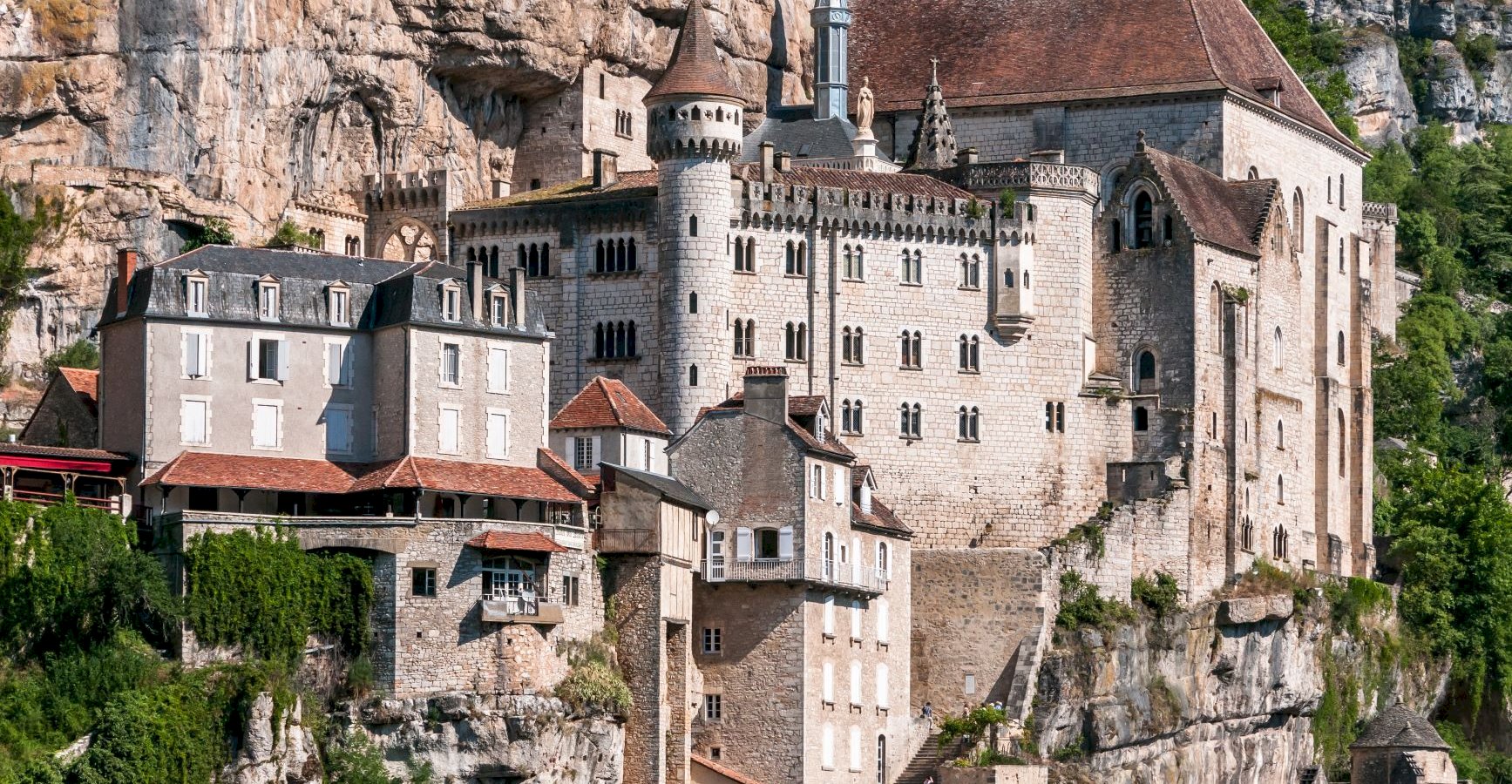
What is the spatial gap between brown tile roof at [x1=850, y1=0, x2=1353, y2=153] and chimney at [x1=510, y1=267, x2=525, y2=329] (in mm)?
31886

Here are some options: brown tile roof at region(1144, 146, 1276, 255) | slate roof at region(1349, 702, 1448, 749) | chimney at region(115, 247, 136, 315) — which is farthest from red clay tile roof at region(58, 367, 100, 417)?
slate roof at region(1349, 702, 1448, 749)

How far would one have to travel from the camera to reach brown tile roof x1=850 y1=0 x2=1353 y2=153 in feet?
401

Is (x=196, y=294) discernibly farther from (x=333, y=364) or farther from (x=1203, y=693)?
(x=1203, y=693)

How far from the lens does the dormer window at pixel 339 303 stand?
9312 centimetres

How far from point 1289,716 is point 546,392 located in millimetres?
33572

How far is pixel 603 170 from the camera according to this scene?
112 metres

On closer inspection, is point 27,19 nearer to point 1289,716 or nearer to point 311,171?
point 311,171

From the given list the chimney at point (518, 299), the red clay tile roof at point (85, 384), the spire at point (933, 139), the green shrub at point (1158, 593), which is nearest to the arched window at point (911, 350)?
the green shrub at point (1158, 593)

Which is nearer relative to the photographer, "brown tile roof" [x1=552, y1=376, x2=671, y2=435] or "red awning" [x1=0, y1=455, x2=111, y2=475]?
"red awning" [x1=0, y1=455, x2=111, y2=475]

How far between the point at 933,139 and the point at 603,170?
41.3ft

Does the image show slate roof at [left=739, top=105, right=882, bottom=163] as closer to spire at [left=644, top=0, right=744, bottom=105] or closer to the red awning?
spire at [left=644, top=0, right=744, bottom=105]

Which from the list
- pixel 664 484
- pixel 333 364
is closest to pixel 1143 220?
pixel 664 484

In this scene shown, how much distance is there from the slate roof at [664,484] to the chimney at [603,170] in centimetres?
1773

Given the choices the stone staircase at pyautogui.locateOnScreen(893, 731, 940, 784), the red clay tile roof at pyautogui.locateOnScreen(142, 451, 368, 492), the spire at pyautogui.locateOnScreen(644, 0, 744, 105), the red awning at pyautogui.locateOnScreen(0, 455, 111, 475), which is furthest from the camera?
the spire at pyautogui.locateOnScreen(644, 0, 744, 105)
